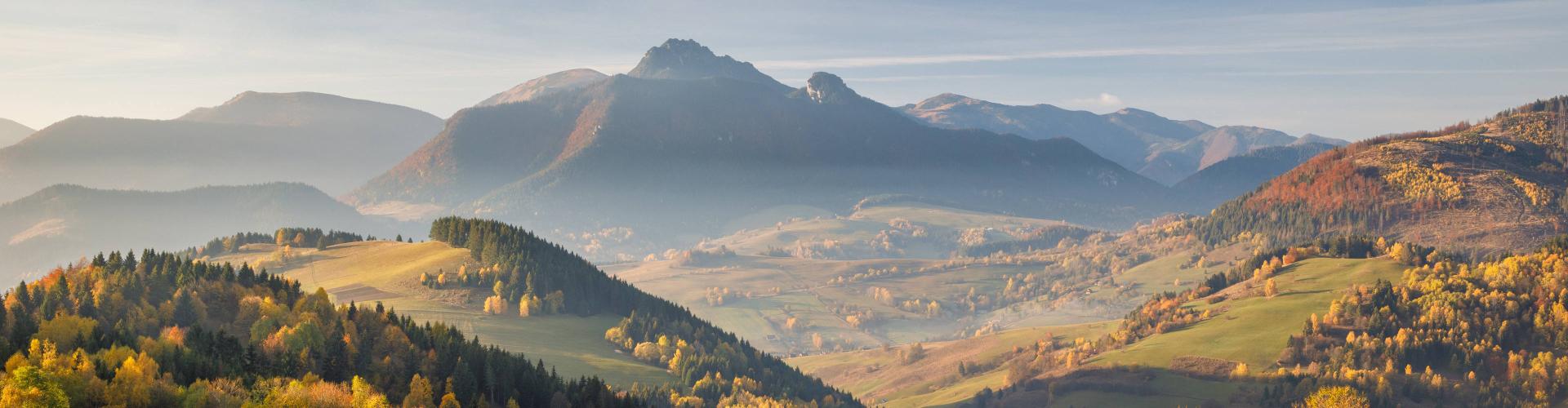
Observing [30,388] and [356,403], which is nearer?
Answer: [30,388]

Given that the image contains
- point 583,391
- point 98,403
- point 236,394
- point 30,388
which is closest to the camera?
point 30,388

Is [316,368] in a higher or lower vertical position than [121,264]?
lower

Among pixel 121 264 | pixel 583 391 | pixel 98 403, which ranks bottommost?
pixel 583 391

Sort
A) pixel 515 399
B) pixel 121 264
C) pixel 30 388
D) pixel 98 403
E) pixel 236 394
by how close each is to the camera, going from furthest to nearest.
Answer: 1. pixel 121 264
2. pixel 515 399
3. pixel 236 394
4. pixel 98 403
5. pixel 30 388

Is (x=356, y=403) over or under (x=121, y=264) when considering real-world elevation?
under

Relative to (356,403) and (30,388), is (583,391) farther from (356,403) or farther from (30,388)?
(30,388)

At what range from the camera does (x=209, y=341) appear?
441 ft

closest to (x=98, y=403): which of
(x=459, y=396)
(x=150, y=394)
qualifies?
(x=150, y=394)

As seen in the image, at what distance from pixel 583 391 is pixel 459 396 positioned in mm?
20520

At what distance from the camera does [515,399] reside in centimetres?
14725

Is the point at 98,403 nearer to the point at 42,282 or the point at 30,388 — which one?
the point at 30,388

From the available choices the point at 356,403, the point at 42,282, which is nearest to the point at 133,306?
the point at 42,282

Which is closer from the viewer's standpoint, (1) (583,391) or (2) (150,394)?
(2) (150,394)

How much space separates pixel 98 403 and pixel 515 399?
52804 millimetres
